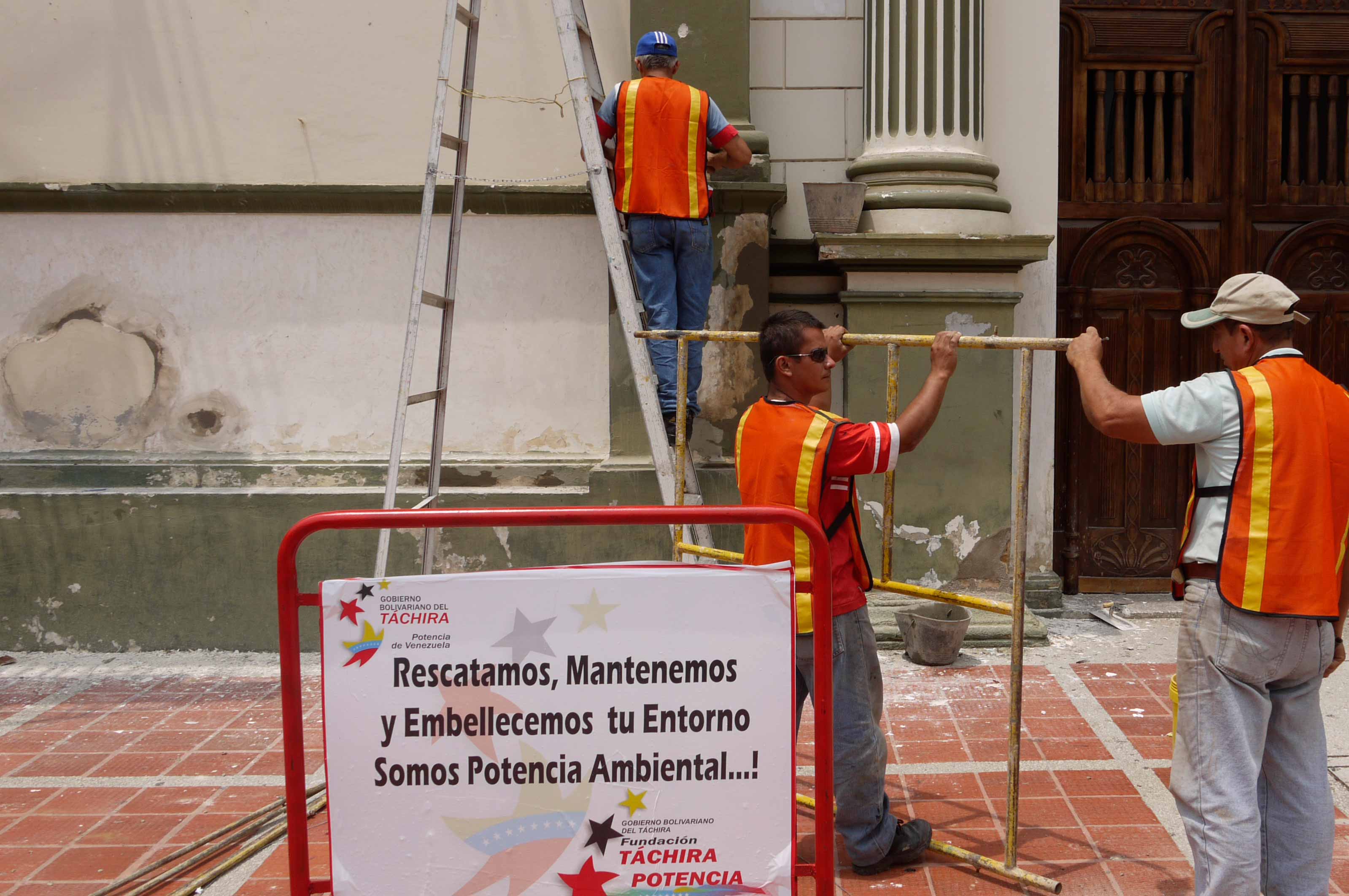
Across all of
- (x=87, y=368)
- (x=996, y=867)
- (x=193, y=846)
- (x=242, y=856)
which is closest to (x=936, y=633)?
(x=996, y=867)

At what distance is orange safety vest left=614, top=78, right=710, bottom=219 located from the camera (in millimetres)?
5375

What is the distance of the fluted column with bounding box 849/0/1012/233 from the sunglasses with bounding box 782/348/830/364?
3.10 m

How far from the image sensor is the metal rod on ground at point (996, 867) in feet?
11.7

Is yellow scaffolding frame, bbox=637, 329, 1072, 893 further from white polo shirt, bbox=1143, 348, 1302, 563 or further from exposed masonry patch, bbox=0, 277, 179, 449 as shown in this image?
exposed masonry patch, bbox=0, 277, 179, 449

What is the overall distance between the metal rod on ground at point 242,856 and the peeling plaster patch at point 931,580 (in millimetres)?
3372

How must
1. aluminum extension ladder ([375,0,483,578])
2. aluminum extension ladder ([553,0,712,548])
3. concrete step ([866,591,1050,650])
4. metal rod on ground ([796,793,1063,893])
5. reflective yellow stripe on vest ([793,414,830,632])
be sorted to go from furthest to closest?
concrete step ([866,591,1050,650]) < aluminum extension ladder ([375,0,483,578]) < aluminum extension ladder ([553,0,712,548]) < metal rod on ground ([796,793,1063,893]) < reflective yellow stripe on vest ([793,414,830,632])

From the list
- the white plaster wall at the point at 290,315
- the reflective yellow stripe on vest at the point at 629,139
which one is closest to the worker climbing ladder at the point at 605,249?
the reflective yellow stripe on vest at the point at 629,139

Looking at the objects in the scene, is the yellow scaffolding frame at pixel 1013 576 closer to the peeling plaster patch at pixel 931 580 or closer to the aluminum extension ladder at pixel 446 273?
the aluminum extension ladder at pixel 446 273

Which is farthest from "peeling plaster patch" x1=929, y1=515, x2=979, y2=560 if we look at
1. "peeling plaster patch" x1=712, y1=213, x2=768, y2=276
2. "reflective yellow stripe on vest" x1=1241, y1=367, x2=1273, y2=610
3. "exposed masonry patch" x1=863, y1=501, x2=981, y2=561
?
"reflective yellow stripe on vest" x1=1241, y1=367, x2=1273, y2=610

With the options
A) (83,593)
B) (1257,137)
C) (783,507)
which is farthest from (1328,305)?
(83,593)

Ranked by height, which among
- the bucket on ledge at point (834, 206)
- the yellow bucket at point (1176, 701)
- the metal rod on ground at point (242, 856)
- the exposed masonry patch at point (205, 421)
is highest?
the bucket on ledge at point (834, 206)

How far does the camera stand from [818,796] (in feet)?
8.82

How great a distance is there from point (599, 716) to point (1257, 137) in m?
6.14

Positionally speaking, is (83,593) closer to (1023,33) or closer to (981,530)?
(981,530)
